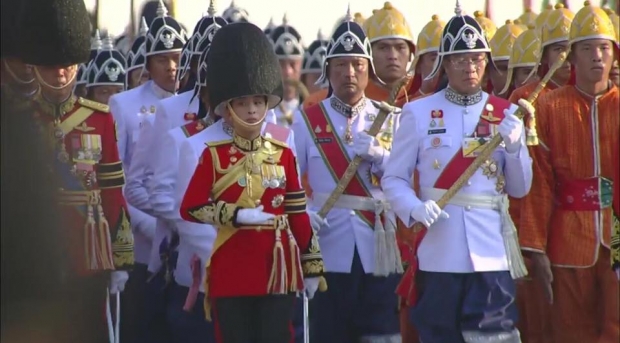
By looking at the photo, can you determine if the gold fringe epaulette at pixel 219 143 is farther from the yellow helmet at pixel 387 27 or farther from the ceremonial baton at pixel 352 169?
the yellow helmet at pixel 387 27

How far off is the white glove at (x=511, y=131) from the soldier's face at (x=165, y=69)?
3403 millimetres

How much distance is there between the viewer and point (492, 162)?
9148 millimetres

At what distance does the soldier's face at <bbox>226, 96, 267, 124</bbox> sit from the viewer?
8.57 m

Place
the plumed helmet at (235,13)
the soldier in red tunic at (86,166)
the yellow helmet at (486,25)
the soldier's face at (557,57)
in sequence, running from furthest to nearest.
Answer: the plumed helmet at (235,13), the yellow helmet at (486,25), the soldier's face at (557,57), the soldier in red tunic at (86,166)

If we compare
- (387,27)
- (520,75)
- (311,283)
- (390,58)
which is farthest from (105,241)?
(520,75)

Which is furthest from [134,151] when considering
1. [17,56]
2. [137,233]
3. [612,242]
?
[17,56]

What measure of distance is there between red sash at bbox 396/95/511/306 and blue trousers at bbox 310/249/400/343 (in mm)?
441

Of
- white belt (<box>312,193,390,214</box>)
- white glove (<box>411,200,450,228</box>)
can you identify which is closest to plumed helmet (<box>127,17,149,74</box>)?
white belt (<box>312,193,390,214</box>)

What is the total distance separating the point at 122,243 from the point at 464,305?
6.00 ft

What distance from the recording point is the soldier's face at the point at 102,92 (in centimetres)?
1278

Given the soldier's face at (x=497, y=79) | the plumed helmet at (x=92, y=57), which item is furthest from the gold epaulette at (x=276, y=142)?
the plumed helmet at (x=92, y=57)

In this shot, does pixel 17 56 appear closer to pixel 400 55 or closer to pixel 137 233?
pixel 137 233

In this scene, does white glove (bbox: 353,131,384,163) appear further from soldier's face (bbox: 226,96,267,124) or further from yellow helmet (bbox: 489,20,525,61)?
yellow helmet (bbox: 489,20,525,61)

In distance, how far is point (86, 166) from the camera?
884 cm
